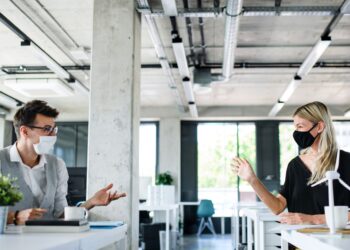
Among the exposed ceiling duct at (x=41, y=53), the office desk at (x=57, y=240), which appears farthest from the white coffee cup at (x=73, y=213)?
the exposed ceiling duct at (x=41, y=53)

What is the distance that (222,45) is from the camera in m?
6.72

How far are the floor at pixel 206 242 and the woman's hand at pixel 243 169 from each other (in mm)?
6299

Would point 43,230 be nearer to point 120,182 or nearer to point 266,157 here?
point 120,182

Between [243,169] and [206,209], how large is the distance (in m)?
8.68

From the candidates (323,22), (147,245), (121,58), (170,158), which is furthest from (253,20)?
(170,158)

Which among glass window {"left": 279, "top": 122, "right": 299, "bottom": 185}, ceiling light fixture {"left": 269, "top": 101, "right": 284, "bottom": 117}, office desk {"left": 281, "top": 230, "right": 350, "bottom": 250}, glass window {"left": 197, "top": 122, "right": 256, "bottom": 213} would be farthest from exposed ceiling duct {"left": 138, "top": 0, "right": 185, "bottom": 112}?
glass window {"left": 279, "top": 122, "right": 299, "bottom": 185}

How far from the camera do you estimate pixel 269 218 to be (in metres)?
3.35

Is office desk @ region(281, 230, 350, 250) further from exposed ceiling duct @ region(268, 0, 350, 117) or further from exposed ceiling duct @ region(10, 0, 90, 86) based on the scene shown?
exposed ceiling duct @ region(10, 0, 90, 86)

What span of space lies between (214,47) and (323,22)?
5.68 ft

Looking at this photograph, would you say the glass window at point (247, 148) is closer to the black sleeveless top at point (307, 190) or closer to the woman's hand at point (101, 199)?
the black sleeveless top at point (307, 190)

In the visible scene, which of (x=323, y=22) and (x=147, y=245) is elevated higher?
(x=323, y=22)

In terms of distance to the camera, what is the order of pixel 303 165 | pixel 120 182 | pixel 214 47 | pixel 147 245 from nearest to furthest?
pixel 303 165 → pixel 120 182 → pixel 214 47 → pixel 147 245

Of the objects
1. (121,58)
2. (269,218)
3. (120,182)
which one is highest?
(121,58)

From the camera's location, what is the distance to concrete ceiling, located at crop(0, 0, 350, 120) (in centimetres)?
547
